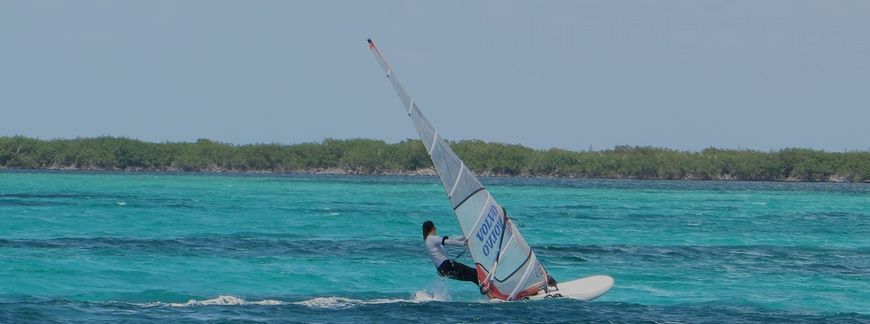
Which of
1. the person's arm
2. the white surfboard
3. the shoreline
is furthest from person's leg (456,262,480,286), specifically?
the shoreline

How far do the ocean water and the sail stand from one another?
515mm

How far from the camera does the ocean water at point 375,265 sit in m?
25.4

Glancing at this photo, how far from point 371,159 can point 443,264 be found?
161 m

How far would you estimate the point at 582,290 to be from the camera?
27172mm

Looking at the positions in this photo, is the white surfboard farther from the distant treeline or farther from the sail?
the distant treeline

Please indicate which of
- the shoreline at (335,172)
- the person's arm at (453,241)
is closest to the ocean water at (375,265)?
the person's arm at (453,241)

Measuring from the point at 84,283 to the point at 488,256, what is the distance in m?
10.1

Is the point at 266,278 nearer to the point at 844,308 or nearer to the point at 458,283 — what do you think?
the point at 458,283

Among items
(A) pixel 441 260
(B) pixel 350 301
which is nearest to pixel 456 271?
(A) pixel 441 260

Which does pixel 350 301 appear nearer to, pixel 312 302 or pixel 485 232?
pixel 312 302


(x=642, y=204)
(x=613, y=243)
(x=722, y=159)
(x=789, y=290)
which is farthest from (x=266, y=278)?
(x=722, y=159)

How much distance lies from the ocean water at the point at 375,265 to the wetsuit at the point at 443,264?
1.84 ft

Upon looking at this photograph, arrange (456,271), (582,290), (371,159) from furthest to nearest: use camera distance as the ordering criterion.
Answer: (371,159), (582,290), (456,271)

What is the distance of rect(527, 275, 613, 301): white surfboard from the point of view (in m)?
26.7
